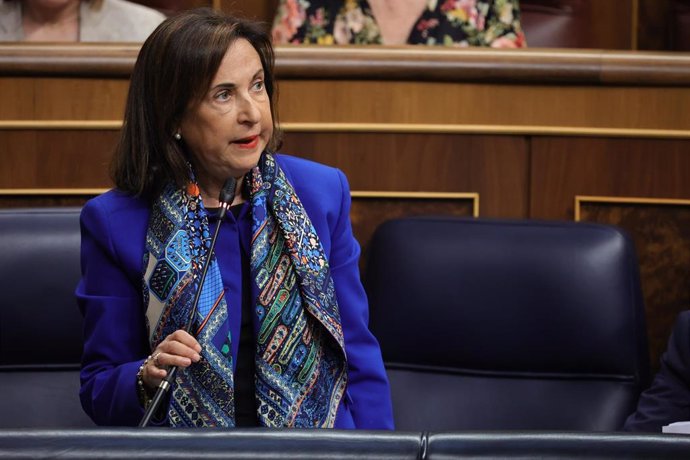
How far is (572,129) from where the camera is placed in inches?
69.2

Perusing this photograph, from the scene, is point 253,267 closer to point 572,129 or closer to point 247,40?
point 247,40

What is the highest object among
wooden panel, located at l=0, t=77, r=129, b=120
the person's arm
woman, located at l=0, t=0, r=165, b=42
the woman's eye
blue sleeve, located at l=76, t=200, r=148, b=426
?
woman, located at l=0, t=0, r=165, b=42

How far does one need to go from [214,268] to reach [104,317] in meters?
0.13

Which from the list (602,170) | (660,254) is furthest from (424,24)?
(660,254)

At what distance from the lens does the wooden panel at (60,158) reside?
176 cm

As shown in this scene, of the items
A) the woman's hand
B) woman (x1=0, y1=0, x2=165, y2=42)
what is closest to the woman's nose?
the woman's hand

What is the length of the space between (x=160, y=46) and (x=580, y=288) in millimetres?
654

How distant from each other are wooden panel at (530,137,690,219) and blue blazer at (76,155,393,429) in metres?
0.52

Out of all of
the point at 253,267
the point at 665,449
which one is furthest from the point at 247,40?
the point at 665,449

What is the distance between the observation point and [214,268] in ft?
4.11

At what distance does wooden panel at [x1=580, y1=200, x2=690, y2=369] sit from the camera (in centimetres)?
174

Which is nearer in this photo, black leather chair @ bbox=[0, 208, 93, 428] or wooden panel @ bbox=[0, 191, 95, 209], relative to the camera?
black leather chair @ bbox=[0, 208, 93, 428]

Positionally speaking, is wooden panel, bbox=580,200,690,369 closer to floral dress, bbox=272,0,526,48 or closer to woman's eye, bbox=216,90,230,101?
floral dress, bbox=272,0,526,48

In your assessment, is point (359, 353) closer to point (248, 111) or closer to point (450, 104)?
point (248, 111)
